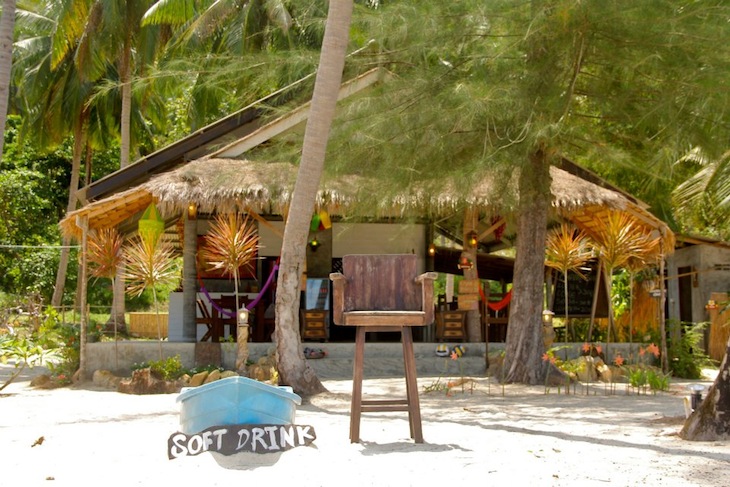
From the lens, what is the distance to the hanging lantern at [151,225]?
1198 cm

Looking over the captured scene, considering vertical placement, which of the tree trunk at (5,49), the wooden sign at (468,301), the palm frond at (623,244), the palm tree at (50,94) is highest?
the palm tree at (50,94)

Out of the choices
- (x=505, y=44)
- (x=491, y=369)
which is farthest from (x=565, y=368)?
(x=505, y=44)

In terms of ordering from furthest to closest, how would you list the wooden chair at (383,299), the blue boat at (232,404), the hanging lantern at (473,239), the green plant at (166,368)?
the hanging lantern at (473,239)
the green plant at (166,368)
the wooden chair at (383,299)
the blue boat at (232,404)

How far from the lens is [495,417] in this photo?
26.8ft

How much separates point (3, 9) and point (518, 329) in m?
7.16

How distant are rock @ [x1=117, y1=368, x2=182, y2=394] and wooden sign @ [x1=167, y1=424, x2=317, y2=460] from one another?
201 inches

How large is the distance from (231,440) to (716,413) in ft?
10.5

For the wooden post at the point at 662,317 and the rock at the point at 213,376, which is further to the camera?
the wooden post at the point at 662,317

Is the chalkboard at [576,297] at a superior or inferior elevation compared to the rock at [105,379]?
superior

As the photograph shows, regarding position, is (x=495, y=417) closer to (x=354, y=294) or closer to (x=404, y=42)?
(x=354, y=294)

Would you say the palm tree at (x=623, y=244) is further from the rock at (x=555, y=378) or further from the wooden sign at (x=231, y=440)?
the wooden sign at (x=231, y=440)

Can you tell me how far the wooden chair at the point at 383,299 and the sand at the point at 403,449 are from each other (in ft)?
1.01

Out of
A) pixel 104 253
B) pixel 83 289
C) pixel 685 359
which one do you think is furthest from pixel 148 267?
pixel 685 359

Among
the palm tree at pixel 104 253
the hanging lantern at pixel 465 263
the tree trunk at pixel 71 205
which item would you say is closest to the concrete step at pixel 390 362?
the hanging lantern at pixel 465 263
